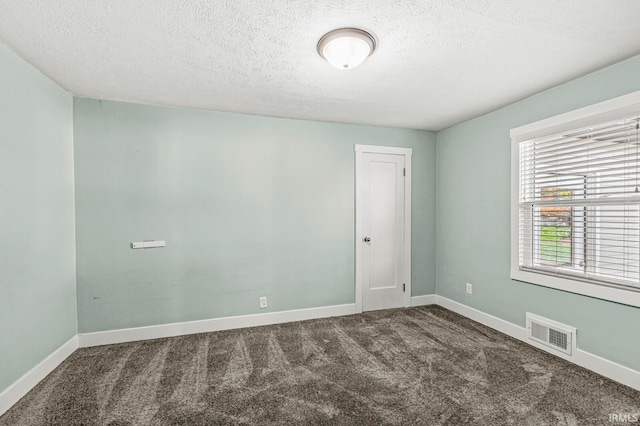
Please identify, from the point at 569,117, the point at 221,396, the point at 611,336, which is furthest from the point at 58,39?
the point at 611,336

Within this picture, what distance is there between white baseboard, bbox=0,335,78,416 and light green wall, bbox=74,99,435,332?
0.95ft

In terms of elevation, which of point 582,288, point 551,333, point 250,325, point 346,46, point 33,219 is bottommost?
point 250,325

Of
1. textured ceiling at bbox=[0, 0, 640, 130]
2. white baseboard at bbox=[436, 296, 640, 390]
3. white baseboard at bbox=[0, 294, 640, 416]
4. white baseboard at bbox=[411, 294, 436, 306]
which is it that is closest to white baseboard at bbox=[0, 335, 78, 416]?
white baseboard at bbox=[0, 294, 640, 416]

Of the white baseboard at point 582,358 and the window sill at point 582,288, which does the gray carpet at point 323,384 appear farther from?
the window sill at point 582,288

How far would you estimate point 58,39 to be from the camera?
1.98 m

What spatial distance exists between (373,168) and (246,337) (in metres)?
2.61

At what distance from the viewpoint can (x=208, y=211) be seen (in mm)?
3383

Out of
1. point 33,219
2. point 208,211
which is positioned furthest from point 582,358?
point 33,219

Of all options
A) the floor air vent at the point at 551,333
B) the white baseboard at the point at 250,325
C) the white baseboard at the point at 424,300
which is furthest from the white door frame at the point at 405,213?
the floor air vent at the point at 551,333

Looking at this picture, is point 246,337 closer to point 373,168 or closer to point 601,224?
point 373,168

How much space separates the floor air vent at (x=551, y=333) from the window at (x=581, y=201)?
361 mm

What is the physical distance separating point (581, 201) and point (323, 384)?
263cm

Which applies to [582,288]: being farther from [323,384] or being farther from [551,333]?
[323,384]

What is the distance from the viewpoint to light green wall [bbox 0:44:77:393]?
2.08 metres
